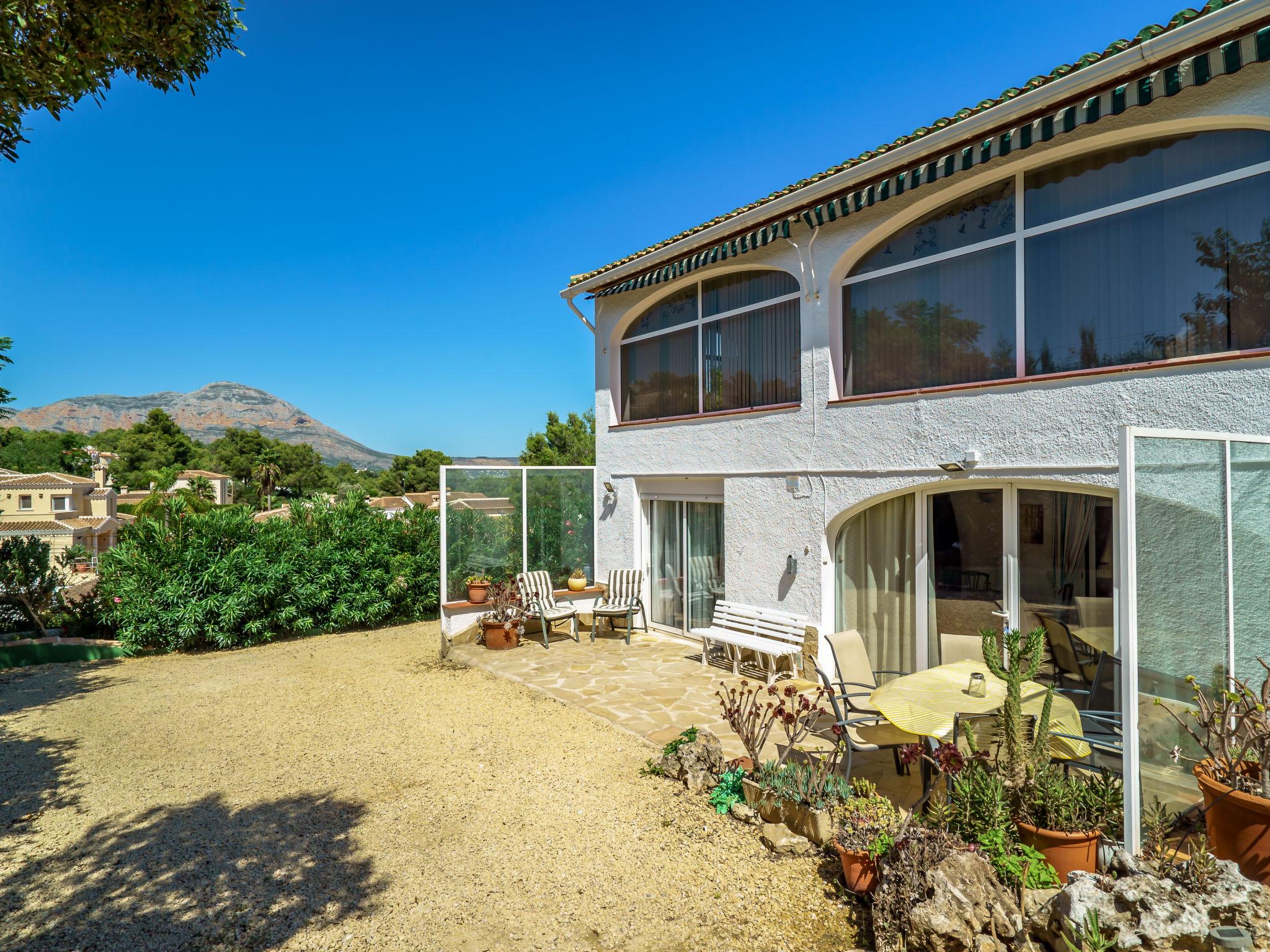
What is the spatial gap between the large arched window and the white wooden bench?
4.28 metres

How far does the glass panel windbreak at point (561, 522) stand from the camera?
15.8 metres

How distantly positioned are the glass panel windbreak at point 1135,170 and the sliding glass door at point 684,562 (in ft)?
24.7

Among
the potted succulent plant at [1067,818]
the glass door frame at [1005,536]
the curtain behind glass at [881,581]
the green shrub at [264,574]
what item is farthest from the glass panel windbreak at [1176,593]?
the green shrub at [264,574]

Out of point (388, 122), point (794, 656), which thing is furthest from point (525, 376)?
point (794, 656)

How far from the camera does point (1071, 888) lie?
3.97 m

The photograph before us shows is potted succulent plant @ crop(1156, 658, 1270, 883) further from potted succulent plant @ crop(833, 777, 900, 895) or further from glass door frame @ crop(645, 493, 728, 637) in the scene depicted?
glass door frame @ crop(645, 493, 728, 637)

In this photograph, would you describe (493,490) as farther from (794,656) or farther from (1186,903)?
(1186,903)

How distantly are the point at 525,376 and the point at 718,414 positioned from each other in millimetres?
51922

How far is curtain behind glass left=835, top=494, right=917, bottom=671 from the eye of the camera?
971 centimetres

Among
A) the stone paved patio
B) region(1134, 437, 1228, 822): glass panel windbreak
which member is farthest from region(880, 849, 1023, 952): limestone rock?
the stone paved patio

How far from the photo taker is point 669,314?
14.6m

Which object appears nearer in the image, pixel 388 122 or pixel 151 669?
pixel 151 669

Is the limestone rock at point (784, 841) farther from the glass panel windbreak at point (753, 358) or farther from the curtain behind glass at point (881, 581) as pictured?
the glass panel windbreak at point (753, 358)

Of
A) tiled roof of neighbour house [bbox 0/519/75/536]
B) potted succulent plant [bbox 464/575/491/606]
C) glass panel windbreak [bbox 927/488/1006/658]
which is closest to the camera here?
glass panel windbreak [bbox 927/488/1006/658]
